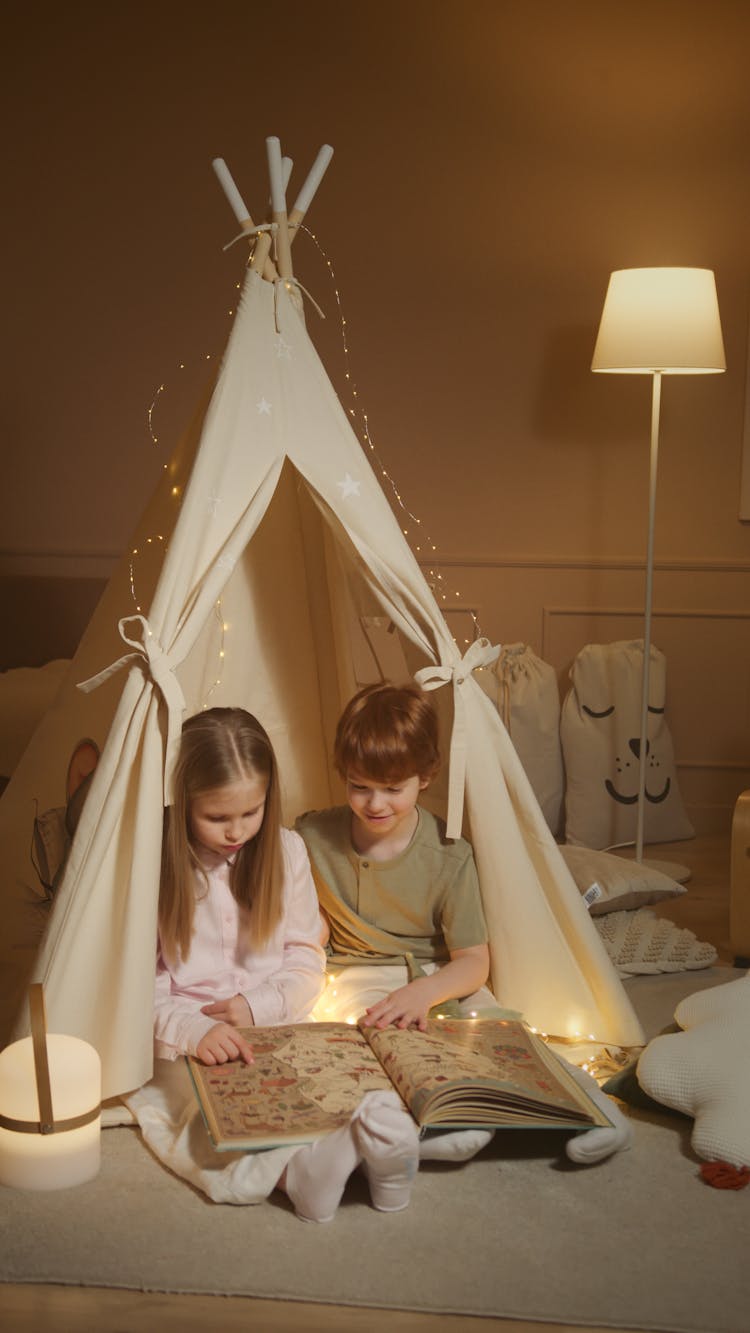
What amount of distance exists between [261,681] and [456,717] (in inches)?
25.5

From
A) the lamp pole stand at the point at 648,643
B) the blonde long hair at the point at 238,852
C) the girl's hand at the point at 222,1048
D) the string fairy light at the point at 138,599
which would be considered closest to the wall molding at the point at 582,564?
the lamp pole stand at the point at 648,643

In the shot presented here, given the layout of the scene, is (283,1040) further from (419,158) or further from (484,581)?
(419,158)

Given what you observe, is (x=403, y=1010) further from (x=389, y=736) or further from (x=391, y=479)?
(x=391, y=479)

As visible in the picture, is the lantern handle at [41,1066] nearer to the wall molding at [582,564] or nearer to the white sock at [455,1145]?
the white sock at [455,1145]

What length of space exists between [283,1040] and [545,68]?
3.11 m

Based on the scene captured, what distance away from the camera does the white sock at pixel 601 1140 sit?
2033mm

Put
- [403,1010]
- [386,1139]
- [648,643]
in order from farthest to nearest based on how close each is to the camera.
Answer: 1. [648,643]
2. [403,1010]
3. [386,1139]

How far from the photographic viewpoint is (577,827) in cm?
420

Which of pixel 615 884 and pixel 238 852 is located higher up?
pixel 238 852

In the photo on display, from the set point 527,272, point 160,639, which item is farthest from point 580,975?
point 527,272

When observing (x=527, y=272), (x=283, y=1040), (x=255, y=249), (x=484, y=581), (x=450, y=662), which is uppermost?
(x=527, y=272)

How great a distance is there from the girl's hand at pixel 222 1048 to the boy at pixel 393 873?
0.27 meters

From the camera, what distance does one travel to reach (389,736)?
2.42 metres

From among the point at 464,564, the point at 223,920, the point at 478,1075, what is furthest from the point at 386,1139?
the point at 464,564
